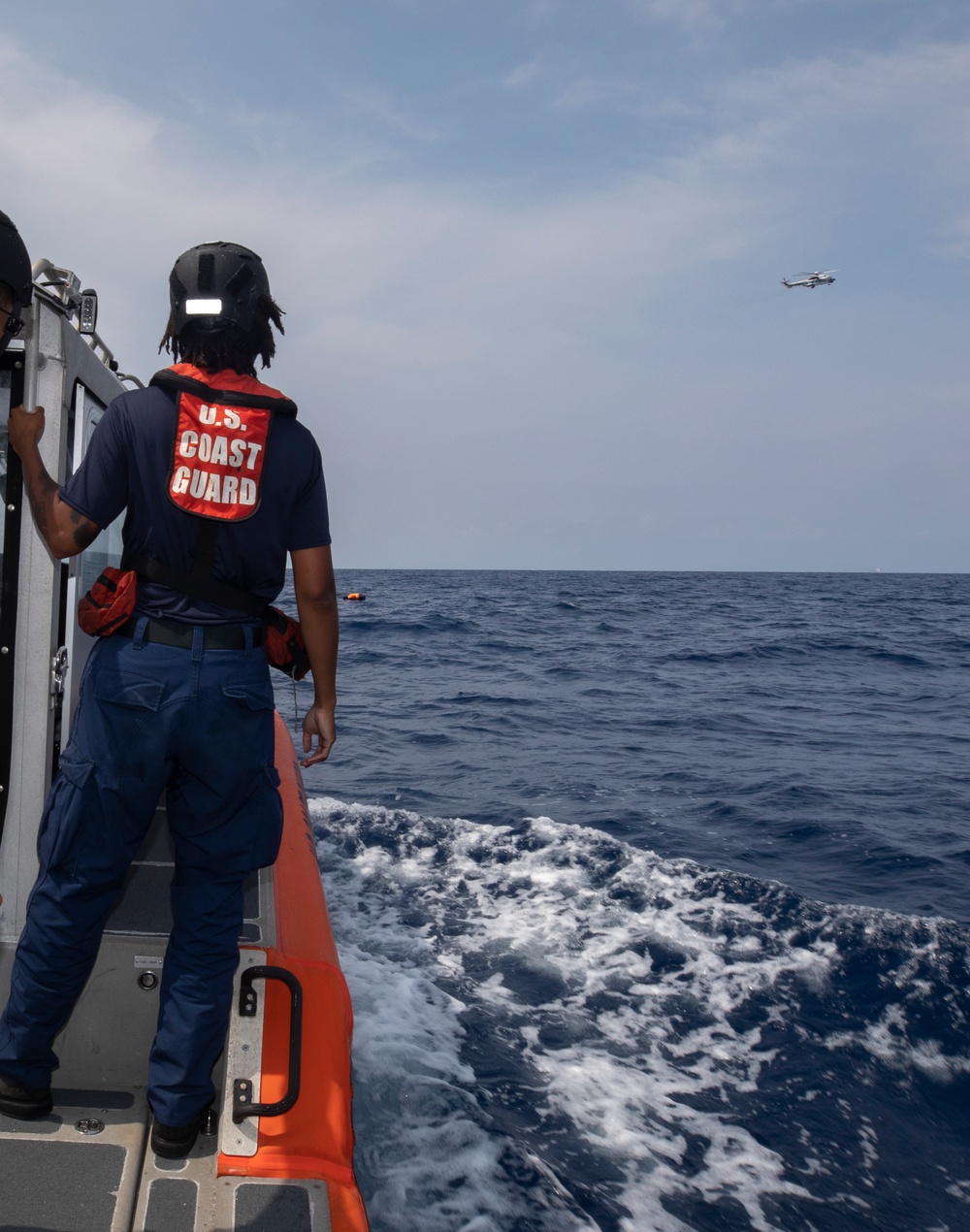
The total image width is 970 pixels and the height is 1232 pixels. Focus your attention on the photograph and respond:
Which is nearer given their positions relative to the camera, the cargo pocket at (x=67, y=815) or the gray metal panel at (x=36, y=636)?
the cargo pocket at (x=67, y=815)

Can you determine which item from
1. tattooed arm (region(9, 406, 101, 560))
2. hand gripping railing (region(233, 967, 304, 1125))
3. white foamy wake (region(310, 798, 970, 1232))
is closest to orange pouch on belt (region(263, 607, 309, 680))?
tattooed arm (region(9, 406, 101, 560))

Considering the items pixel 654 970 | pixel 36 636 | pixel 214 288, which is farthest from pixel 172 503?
pixel 654 970

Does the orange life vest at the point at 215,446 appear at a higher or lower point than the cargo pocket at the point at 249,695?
higher

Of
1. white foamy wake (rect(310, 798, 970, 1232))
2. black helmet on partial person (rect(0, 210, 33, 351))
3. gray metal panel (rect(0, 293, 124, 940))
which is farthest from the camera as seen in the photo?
white foamy wake (rect(310, 798, 970, 1232))

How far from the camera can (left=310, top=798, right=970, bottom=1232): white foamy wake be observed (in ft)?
10.2

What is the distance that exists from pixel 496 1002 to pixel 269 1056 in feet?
7.38

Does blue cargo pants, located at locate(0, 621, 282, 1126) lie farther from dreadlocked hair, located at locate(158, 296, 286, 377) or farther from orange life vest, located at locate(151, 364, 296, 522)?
dreadlocked hair, located at locate(158, 296, 286, 377)

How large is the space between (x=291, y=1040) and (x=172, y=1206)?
0.41 metres

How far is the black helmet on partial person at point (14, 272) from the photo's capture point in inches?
83.7

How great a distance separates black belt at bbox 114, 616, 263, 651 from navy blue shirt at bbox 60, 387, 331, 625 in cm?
2

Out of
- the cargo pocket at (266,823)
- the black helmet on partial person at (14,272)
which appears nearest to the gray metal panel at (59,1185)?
the cargo pocket at (266,823)

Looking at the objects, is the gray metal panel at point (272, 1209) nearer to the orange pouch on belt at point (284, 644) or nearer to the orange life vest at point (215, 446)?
the orange pouch on belt at point (284, 644)

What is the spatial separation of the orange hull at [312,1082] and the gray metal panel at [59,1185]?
0.26 meters

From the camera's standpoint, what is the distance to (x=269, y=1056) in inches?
93.0
